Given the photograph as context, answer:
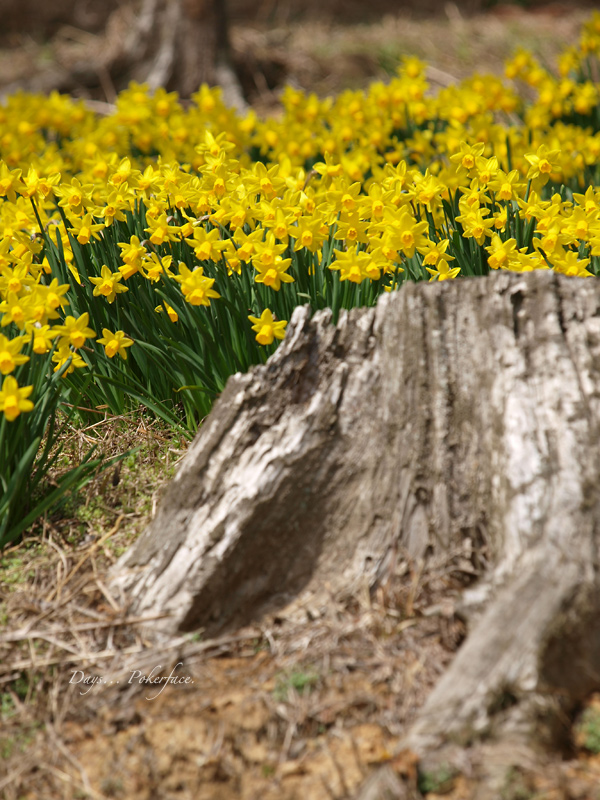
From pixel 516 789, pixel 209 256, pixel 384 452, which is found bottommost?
pixel 516 789

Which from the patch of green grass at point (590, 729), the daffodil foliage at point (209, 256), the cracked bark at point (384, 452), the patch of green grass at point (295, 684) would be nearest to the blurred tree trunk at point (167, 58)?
the daffodil foliage at point (209, 256)

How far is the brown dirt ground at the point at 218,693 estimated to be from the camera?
1507 mm

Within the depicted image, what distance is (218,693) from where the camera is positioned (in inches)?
65.2

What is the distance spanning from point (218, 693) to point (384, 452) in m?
0.72

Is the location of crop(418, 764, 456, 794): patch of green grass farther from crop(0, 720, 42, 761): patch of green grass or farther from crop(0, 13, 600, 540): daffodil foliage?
crop(0, 13, 600, 540): daffodil foliage

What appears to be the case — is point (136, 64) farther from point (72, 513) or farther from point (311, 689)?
point (311, 689)

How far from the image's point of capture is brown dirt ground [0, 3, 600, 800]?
59.3 inches

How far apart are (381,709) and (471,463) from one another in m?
0.64

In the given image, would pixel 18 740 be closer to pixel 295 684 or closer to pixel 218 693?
pixel 218 693

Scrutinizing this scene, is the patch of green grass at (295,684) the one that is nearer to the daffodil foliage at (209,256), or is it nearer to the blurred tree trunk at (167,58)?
the daffodil foliage at (209,256)

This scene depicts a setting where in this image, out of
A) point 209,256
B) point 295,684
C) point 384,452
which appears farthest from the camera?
point 209,256

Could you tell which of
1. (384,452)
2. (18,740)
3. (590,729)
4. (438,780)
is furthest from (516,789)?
(18,740)

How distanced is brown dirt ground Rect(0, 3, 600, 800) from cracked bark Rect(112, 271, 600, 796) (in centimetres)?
10

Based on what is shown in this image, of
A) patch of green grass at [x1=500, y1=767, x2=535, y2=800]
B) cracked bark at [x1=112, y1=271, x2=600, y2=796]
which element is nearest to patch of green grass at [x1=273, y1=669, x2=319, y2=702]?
cracked bark at [x1=112, y1=271, x2=600, y2=796]
